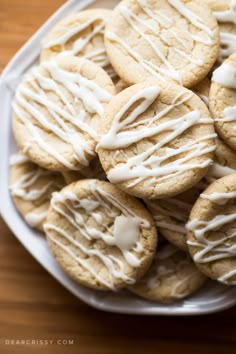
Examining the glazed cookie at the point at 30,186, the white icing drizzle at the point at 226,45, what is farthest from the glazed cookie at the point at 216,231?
the glazed cookie at the point at 30,186

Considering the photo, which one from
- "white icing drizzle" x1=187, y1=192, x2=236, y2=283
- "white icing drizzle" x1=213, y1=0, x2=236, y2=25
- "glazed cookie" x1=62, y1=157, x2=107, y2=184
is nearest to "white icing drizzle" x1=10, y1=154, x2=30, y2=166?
"glazed cookie" x1=62, y1=157, x2=107, y2=184

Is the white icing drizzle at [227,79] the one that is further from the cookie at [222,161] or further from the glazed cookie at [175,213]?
the glazed cookie at [175,213]

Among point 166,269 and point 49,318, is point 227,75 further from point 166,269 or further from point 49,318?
point 49,318

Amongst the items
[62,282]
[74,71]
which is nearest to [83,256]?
[62,282]

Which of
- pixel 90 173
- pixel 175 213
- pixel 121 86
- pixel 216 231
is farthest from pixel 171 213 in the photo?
pixel 121 86

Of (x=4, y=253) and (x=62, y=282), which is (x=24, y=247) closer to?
(x=4, y=253)

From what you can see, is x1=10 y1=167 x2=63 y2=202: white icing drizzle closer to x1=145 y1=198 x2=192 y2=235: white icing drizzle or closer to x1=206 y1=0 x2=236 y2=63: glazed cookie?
x1=145 y1=198 x2=192 y2=235: white icing drizzle

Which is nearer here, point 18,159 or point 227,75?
point 227,75
